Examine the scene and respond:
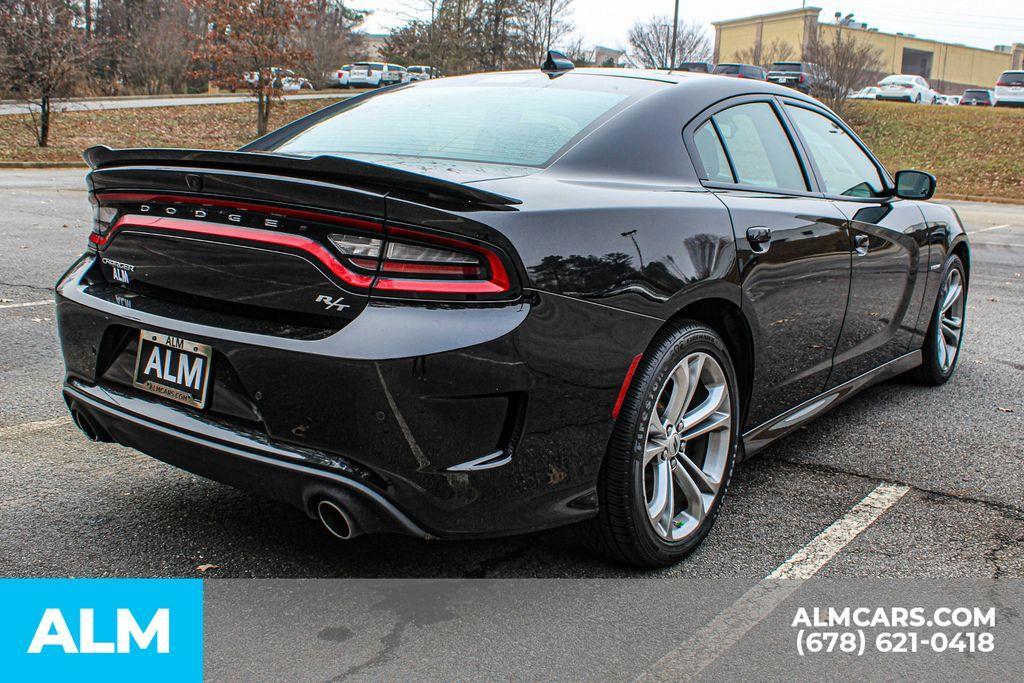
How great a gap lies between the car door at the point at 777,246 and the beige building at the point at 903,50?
76.0 meters

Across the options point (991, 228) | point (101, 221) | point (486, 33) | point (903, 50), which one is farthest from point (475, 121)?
point (903, 50)

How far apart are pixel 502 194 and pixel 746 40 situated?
88.0m

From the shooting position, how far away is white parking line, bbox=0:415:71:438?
3.96m

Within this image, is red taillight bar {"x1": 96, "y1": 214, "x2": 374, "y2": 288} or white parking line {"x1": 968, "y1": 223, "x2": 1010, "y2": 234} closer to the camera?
red taillight bar {"x1": 96, "y1": 214, "x2": 374, "y2": 288}

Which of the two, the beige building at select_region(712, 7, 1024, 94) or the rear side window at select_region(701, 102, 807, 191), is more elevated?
the beige building at select_region(712, 7, 1024, 94)

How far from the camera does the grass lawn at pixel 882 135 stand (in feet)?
78.5

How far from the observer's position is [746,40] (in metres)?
84.4

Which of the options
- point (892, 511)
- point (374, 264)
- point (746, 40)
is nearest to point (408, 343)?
point (374, 264)

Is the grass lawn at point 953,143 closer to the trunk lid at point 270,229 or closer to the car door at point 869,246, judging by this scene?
the car door at point 869,246

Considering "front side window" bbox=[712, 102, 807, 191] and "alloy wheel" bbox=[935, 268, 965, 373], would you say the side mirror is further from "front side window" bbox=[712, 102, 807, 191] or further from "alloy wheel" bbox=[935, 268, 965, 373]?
"front side window" bbox=[712, 102, 807, 191]

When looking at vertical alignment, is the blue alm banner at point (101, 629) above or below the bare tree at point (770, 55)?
below

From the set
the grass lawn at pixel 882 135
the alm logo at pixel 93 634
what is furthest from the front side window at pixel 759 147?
the grass lawn at pixel 882 135

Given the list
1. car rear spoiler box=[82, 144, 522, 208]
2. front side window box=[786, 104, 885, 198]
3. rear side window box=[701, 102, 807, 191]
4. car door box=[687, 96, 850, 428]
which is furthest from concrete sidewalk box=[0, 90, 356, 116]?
car rear spoiler box=[82, 144, 522, 208]

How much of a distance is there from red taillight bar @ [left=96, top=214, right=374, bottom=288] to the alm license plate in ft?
0.96
